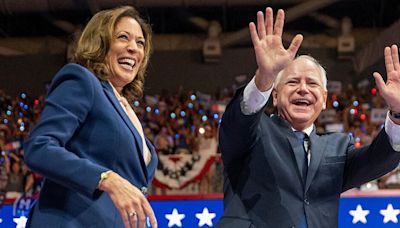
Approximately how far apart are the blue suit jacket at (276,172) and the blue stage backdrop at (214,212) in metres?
1.49

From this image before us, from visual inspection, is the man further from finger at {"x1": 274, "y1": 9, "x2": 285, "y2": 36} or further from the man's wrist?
the man's wrist

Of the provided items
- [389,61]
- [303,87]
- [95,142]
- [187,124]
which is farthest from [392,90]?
[187,124]

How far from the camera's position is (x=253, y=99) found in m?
1.88

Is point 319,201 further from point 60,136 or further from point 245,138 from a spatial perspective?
point 60,136

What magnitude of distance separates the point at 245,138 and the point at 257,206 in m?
0.22

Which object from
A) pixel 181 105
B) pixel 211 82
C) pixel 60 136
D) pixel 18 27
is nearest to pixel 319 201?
pixel 60 136

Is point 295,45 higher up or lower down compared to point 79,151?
higher up

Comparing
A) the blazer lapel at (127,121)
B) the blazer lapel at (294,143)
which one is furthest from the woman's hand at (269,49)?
the blazer lapel at (127,121)

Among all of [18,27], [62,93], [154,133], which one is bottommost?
[154,133]

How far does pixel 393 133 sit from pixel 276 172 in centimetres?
41

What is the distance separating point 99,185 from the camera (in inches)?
58.0

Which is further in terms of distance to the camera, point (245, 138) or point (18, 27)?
point (18, 27)

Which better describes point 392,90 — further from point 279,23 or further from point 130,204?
point 130,204

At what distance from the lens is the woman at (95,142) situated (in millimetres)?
1481
